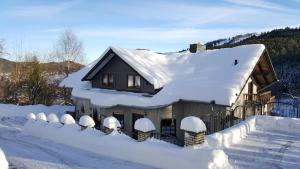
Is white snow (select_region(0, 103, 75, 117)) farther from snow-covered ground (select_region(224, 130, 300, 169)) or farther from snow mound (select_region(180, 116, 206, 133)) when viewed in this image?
snow mound (select_region(180, 116, 206, 133))

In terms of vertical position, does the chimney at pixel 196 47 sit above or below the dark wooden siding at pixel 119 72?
above

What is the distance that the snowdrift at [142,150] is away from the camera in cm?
1180

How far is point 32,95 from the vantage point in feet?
127

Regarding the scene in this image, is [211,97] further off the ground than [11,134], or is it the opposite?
[211,97]

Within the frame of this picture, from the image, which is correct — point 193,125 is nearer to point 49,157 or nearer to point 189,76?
point 49,157

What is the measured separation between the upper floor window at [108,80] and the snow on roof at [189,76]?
67 cm

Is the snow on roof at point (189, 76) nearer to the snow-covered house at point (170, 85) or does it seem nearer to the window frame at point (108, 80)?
the snow-covered house at point (170, 85)

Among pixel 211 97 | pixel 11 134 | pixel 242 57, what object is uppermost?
pixel 242 57

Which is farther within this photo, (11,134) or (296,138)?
(11,134)

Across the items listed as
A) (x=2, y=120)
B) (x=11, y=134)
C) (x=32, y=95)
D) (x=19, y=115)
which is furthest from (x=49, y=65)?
(x=11, y=134)

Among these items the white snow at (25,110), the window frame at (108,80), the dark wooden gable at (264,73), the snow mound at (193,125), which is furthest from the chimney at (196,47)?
the snow mound at (193,125)

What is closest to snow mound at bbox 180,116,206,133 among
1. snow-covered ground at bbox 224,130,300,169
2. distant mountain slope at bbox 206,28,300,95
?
snow-covered ground at bbox 224,130,300,169

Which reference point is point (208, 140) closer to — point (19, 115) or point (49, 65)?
point (19, 115)

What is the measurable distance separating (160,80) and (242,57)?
5.08 meters
